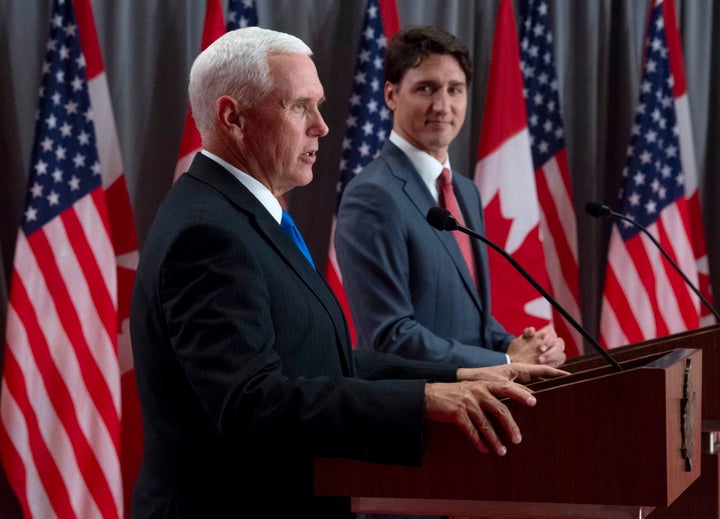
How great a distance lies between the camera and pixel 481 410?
1427 mm

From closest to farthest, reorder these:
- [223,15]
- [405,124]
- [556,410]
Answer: [556,410]
[405,124]
[223,15]

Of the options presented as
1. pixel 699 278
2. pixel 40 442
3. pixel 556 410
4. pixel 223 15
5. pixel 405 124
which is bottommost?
pixel 40 442

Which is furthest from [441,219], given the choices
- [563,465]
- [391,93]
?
[391,93]

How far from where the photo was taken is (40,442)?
3760mm

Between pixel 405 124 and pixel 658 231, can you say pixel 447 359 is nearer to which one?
pixel 405 124

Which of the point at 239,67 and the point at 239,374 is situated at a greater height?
the point at 239,67

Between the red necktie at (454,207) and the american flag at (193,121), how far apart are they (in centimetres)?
121

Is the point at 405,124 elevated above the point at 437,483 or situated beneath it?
elevated above

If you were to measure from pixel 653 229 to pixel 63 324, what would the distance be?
2.66 m

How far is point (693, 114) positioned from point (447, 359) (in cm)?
285

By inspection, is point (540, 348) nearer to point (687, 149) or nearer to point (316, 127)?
point (316, 127)

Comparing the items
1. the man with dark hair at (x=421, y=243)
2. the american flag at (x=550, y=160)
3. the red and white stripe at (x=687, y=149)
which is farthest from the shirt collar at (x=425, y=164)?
the red and white stripe at (x=687, y=149)

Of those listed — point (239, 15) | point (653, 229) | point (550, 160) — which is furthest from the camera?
point (550, 160)

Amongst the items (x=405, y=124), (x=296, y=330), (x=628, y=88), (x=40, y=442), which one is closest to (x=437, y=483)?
(x=296, y=330)
